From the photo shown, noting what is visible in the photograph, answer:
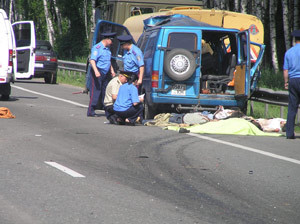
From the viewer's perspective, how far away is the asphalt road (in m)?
6.21

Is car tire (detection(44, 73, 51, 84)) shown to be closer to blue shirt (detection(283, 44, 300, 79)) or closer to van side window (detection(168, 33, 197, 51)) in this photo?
van side window (detection(168, 33, 197, 51))

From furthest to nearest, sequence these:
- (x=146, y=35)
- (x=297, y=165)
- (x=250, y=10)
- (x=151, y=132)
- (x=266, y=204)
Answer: (x=250, y=10)
(x=146, y=35)
(x=151, y=132)
(x=297, y=165)
(x=266, y=204)

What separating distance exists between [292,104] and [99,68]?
15.1 feet

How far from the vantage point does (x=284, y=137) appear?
1291cm

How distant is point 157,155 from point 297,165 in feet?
6.23

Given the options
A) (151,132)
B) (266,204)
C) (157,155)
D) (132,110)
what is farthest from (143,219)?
(132,110)

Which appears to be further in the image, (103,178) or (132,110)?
(132,110)

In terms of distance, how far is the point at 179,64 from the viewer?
14.1 metres

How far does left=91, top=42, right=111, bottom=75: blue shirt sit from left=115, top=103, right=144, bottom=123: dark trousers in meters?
1.77

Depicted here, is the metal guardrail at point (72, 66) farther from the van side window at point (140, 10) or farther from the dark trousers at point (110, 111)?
the dark trousers at point (110, 111)

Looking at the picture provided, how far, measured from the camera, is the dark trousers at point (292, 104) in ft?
40.7

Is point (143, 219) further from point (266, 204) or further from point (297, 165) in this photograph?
point (297, 165)

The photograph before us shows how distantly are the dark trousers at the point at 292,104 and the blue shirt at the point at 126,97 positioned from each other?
295cm

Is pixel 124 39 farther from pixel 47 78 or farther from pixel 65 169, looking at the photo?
pixel 47 78
